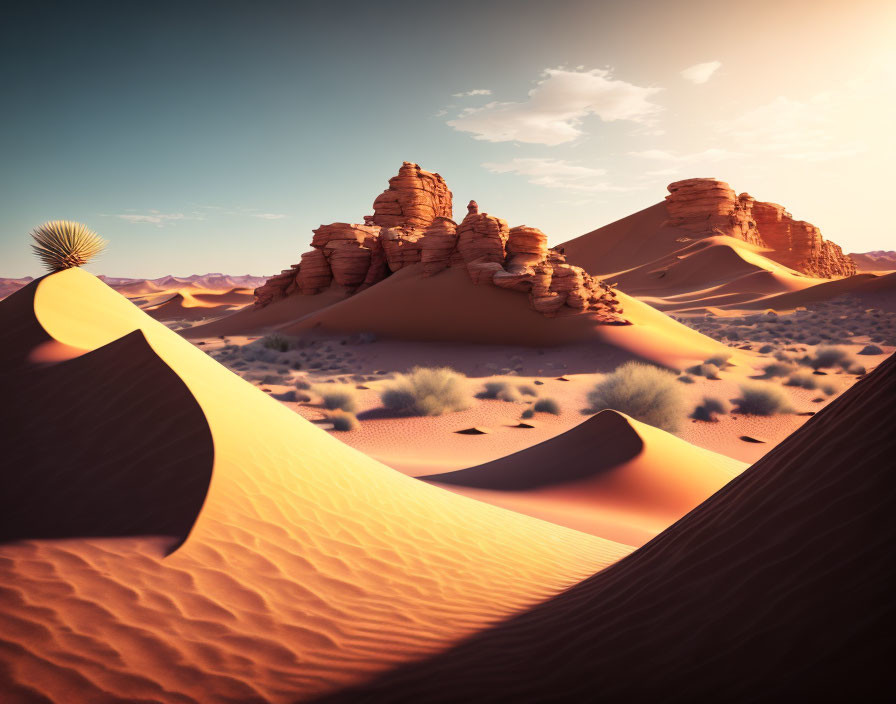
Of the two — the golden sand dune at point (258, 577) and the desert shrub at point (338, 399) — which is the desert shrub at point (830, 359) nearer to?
the desert shrub at point (338, 399)

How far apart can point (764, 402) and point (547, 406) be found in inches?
222

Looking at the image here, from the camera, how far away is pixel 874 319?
1281 inches

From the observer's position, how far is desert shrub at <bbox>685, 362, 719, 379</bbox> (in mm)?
18425

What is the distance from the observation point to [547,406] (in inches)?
579

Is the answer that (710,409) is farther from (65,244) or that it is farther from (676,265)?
(676,265)

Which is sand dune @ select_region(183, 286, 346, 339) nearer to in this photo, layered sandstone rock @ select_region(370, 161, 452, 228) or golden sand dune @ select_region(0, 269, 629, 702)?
layered sandstone rock @ select_region(370, 161, 452, 228)

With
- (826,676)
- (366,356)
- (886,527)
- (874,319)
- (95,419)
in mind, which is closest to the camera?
(826,676)

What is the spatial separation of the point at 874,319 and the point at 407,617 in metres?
40.1

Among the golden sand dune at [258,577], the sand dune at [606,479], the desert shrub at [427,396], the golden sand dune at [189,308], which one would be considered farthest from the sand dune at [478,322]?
the golden sand dune at [189,308]

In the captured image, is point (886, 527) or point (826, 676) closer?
point (826, 676)

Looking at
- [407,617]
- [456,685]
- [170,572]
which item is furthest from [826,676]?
[170,572]

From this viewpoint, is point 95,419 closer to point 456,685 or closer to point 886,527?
point 456,685

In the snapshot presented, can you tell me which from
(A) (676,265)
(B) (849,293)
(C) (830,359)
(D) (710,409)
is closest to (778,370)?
(C) (830,359)

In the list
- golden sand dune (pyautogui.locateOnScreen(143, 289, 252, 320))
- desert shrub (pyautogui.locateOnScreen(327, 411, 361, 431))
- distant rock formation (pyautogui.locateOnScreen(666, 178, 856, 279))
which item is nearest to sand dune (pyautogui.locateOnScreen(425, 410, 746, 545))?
desert shrub (pyautogui.locateOnScreen(327, 411, 361, 431))
